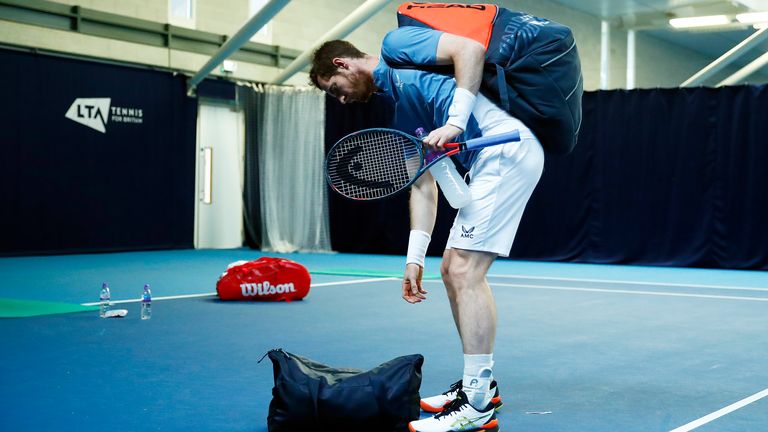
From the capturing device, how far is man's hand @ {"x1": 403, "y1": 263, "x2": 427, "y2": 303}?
10.1 feet

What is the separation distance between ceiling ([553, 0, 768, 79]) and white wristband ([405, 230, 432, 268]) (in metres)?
12.6

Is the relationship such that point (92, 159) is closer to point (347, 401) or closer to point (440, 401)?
point (440, 401)

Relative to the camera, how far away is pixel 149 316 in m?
5.56

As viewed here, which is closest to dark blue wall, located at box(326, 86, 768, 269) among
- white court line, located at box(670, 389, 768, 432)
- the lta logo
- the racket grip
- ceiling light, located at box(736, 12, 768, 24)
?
the lta logo

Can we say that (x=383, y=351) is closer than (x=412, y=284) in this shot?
No

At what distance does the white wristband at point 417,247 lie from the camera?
3.13 m

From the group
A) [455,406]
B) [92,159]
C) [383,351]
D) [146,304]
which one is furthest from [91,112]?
[455,406]

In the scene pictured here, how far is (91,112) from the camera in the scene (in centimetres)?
1181

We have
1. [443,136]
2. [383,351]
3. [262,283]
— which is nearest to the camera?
[443,136]

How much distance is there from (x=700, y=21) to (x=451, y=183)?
14.0 m

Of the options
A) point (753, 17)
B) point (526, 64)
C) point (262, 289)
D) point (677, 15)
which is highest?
point (677, 15)

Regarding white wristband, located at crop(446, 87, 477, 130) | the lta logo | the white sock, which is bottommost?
the white sock

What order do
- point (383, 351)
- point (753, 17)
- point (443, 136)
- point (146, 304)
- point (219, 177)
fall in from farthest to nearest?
point (753, 17)
point (219, 177)
point (146, 304)
point (383, 351)
point (443, 136)

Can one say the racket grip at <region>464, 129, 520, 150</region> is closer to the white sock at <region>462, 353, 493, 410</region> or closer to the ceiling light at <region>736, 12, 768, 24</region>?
the white sock at <region>462, 353, 493, 410</region>
